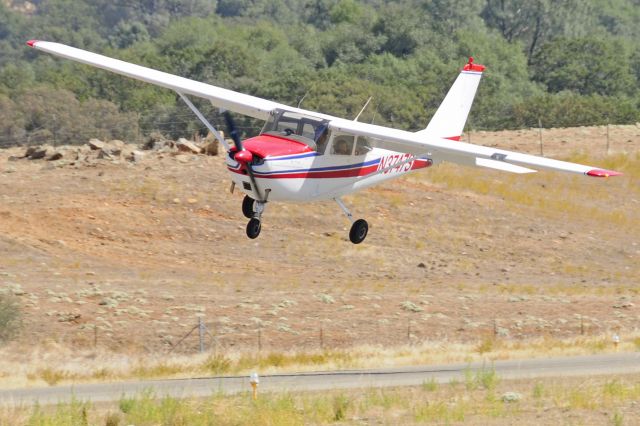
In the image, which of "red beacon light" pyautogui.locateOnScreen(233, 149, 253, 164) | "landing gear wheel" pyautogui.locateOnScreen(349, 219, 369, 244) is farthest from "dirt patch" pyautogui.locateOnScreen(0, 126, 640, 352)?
"red beacon light" pyautogui.locateOnScreen(233, 149, 253, 164)

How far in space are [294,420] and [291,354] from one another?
469 inches

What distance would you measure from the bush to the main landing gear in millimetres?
9343

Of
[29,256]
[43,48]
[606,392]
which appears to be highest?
[43,48]

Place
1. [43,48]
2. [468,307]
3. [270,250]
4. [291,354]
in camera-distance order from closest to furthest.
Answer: [43,48], [291,354], [468,307], [270,250]

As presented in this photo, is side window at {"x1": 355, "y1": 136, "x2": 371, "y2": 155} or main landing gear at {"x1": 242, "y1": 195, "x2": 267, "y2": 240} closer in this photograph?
main landing gear at {"x1": 242, "y1": 195, "x2": 267, "y2": 240}

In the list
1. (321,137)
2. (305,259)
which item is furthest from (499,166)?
(305,259)

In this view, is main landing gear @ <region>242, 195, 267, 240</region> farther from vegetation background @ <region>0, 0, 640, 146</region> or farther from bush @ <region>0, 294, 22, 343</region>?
vegetation background @ <region>0, 0, 640, 146</region>

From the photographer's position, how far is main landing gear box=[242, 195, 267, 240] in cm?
2778

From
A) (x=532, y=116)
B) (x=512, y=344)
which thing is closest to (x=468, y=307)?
(x=512, y=344)

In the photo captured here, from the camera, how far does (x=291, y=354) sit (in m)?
36.4

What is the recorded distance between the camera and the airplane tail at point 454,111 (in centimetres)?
3372

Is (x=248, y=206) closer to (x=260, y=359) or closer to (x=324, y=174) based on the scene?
(x=324, y=174)

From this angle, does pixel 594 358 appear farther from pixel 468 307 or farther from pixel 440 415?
pixel 440 415

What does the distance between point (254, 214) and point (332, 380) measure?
17.4 ft
